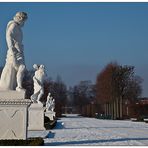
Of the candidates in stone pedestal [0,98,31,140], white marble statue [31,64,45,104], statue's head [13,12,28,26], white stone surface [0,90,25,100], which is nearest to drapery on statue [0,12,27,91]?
statue's head [13,12,28,26]

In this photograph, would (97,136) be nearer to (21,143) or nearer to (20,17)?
(21,143)

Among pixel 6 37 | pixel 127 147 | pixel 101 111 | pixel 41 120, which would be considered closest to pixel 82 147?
pixel 127 147

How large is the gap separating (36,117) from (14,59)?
11.2 metres

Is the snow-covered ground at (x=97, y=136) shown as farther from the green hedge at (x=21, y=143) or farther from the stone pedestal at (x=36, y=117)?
the green hedge at (x=21, y=143)

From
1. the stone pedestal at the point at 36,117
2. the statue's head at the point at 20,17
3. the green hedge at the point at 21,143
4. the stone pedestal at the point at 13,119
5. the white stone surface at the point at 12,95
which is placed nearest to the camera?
the green hedge at the point at 21,143

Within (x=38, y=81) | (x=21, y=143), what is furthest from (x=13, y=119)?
(x=38, y=81)

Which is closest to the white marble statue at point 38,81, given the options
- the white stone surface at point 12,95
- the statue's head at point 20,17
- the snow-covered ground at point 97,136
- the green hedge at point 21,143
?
the snow-covered ground at point 97,136

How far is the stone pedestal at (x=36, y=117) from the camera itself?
24594 millimetres

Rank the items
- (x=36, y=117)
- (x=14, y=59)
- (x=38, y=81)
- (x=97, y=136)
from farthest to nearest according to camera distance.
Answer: (x=38, y=81) → (x=36, y=117) → (x=97, y=136) → (x=14, y=59)

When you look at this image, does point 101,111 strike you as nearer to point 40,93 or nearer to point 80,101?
point 80,101

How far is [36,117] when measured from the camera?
24766mm

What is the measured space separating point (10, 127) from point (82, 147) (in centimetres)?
267

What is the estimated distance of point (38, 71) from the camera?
86.4 ft

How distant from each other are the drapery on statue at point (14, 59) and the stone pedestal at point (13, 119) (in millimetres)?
574
